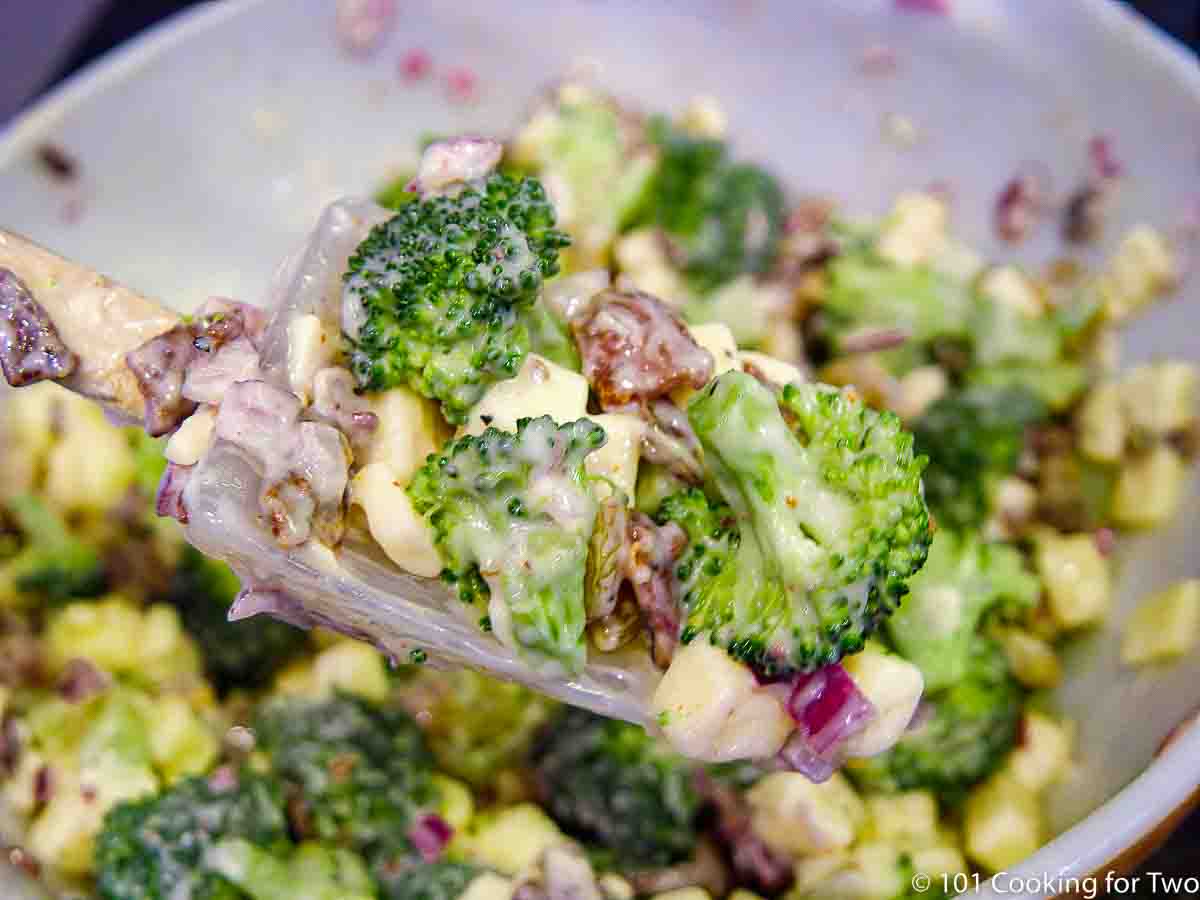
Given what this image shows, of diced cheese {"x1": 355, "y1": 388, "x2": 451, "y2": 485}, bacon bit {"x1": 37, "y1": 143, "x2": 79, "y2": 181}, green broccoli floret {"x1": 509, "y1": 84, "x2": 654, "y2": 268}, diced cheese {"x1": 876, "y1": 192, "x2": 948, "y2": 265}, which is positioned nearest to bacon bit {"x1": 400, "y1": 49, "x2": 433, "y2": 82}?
green broccoli floret {"x1": 509, "y1": 84, "x2": 654, "y2": 268}

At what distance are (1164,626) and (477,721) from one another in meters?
1.14

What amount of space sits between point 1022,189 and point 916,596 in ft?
3.23

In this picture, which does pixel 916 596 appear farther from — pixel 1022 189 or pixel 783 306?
pixel 1022 189

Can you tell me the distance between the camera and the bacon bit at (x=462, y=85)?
2.54 metres

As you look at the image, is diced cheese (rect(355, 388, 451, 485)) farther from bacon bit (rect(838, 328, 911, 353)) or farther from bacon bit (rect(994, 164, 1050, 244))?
bacon bit (rect(994, 164, 1050, 244))

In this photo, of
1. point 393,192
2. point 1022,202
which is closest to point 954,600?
point 1022,202

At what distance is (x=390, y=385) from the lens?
118 centimetres

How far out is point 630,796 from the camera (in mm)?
1779

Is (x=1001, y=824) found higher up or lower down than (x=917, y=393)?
lower down

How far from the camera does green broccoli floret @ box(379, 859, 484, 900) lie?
1660 mm

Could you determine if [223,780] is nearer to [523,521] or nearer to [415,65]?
[523,521]

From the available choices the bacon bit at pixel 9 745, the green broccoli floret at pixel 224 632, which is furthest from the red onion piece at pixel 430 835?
the bacon bit at pixel 9 745

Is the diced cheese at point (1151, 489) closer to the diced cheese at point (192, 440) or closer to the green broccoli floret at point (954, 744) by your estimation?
the green broccoli floret at point (954, 744)

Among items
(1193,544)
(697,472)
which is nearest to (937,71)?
(1193,544)
